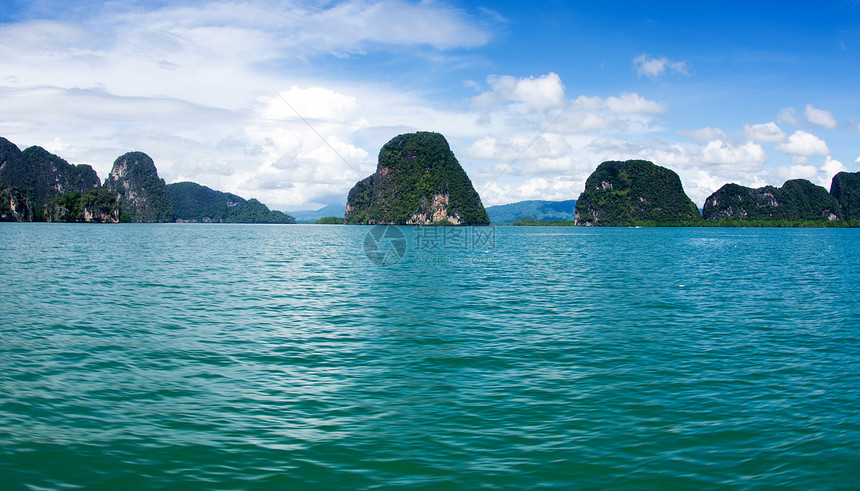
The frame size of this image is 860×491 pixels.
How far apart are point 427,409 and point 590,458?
337 centimetres

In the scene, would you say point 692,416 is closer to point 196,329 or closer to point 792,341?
point 792,341

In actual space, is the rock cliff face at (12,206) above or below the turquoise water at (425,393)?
above

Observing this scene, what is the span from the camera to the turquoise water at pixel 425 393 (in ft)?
26.0

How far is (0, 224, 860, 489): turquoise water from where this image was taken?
7914mm

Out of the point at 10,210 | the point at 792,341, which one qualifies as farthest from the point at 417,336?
the point at 10,210

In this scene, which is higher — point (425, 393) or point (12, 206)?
point (12, 206)

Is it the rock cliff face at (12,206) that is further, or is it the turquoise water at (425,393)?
the rock cliff face at (12,206)

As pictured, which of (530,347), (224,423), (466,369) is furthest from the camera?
(530,347)

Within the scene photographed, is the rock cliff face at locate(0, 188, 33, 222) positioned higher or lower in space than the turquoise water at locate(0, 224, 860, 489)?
higher

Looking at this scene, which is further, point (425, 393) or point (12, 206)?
point (12, 206)

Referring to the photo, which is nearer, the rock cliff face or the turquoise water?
the turquoise water

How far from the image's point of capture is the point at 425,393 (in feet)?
37.8

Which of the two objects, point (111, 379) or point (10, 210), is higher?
point (10, 210)

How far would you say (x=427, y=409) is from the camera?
412 inches
